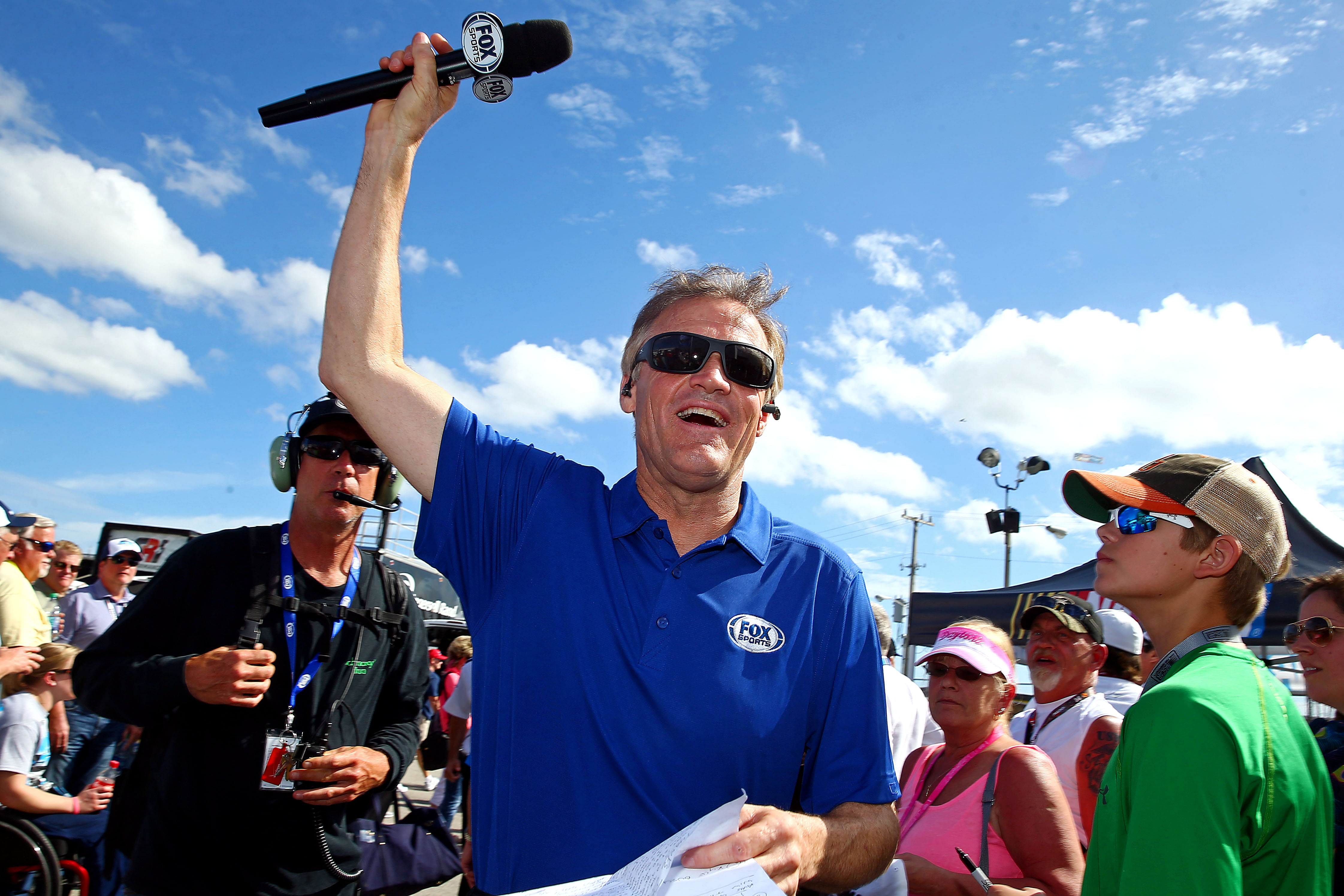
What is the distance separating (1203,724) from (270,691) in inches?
106

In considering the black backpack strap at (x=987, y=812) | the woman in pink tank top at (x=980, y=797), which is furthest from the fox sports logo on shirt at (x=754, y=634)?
the black backpack strap at (x=987, y=812)

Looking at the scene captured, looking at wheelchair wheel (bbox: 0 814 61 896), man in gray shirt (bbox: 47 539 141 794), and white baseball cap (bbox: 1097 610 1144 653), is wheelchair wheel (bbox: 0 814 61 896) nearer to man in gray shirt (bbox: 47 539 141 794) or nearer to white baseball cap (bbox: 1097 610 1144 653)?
man in gray shirt (bbox: 47 539 141 794)

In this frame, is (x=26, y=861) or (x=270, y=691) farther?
(x=26, y=861)

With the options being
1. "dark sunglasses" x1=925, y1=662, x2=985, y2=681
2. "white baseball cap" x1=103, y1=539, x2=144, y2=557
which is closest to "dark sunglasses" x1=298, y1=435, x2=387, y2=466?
"dark sunglasses" x1=925, y1=662, x2=985, y2=681

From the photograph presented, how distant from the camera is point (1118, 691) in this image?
454 cm

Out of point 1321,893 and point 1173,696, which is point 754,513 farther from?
point 1321,893

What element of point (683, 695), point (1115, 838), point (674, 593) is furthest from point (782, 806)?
point (1115, 838)

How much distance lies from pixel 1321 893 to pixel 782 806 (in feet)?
4.34

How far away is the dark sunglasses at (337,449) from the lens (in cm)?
307

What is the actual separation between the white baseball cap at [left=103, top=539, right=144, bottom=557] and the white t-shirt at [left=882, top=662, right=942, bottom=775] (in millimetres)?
7126

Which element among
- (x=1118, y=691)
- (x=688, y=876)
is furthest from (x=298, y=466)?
(x=1118, y=691)

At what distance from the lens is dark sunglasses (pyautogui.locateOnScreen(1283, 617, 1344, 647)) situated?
11.8 ft

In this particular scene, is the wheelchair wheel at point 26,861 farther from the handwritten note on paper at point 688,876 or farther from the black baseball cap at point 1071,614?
the black baseball cap at point 1071,614

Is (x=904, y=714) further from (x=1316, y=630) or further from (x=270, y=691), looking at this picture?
(x=270, y=691)
